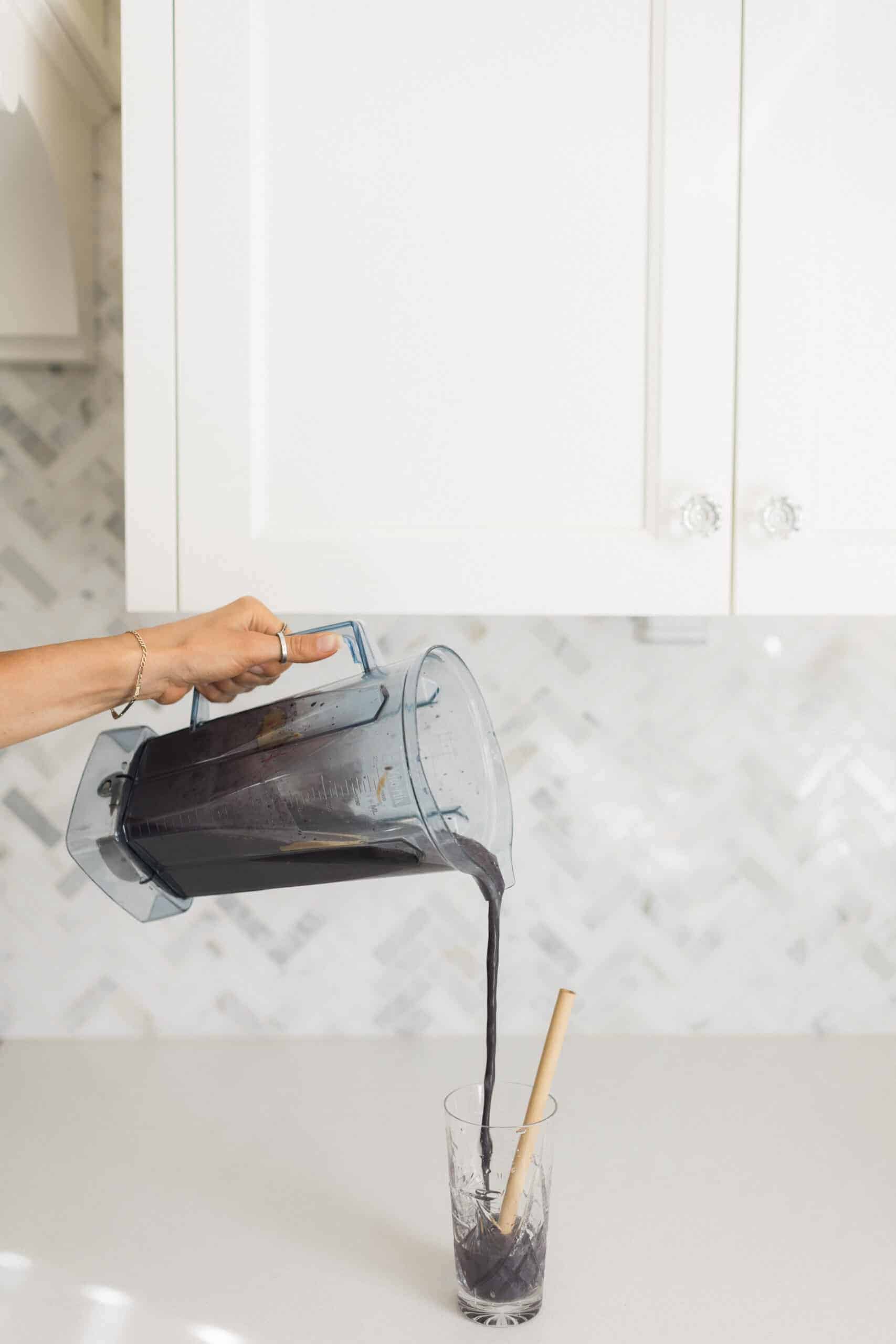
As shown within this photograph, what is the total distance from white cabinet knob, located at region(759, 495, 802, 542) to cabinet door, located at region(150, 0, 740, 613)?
0.04 m

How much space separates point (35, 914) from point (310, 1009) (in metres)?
0.37

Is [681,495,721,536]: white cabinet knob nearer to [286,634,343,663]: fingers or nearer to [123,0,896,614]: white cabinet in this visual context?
[123,0,896,614]: white cabinet

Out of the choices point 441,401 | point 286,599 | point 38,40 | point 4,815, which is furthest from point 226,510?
point 4,815

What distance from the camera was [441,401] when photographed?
95 cm

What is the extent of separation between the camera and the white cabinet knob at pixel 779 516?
949 millimetres

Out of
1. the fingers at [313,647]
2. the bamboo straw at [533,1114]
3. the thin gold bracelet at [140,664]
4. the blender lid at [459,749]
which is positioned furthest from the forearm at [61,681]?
the bamboo straw at [533,1114]

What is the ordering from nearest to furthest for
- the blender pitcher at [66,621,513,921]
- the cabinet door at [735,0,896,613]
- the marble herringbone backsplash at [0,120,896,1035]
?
the blender pitcher at [66,621,513,921], the cabinet door at [735,0,896,613], the marble herringbone backsplash at [0,120,896,1035]

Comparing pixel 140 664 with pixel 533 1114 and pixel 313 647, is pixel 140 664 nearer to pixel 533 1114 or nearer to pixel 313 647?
pixel 313 647

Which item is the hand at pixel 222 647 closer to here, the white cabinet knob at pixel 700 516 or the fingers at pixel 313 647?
the fingers at pixel 313 647

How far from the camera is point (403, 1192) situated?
107 cm

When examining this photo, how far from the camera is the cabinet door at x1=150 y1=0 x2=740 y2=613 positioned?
0.93m

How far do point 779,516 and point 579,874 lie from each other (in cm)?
63

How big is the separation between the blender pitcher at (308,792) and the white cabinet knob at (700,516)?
24 cm

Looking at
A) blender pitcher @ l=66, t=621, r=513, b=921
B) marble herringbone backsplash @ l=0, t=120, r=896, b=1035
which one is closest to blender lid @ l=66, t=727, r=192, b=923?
blender pitcher @ l=66, t=621, r=513, b=921
